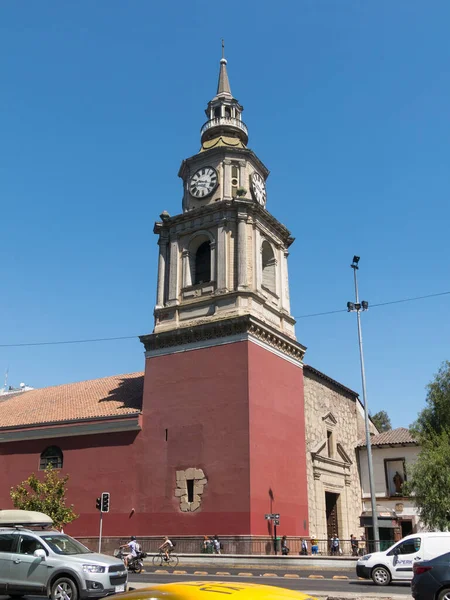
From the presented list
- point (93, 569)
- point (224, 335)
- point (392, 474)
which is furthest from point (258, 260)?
point (93, 569)

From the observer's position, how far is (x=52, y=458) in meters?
34.0

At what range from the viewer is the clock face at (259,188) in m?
37.2

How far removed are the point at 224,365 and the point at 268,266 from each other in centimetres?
881

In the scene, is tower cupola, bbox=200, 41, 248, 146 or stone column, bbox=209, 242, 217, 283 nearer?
stone column, bbox=209, 242, 217, 283

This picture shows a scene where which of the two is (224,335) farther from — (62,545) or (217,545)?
(62,545)

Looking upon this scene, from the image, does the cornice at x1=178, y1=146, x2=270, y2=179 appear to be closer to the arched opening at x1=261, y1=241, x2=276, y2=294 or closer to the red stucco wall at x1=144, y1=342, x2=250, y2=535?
the arched opening at x1=261, y1=241, x2=276, y2=294

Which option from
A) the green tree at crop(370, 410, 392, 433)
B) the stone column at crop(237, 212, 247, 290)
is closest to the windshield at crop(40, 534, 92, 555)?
the stone column at crop(237, 212, 247, 290)

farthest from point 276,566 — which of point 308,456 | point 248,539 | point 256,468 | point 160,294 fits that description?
point 160,294

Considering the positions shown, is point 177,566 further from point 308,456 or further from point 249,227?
point 249,227

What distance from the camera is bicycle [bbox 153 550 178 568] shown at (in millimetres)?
Result: 24062

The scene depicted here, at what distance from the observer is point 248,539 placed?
26672 mm

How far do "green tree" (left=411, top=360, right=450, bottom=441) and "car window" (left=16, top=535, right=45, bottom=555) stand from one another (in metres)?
23.2

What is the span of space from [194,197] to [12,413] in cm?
1881

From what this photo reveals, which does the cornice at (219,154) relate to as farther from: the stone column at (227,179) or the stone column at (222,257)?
the stone column at (222,257)
